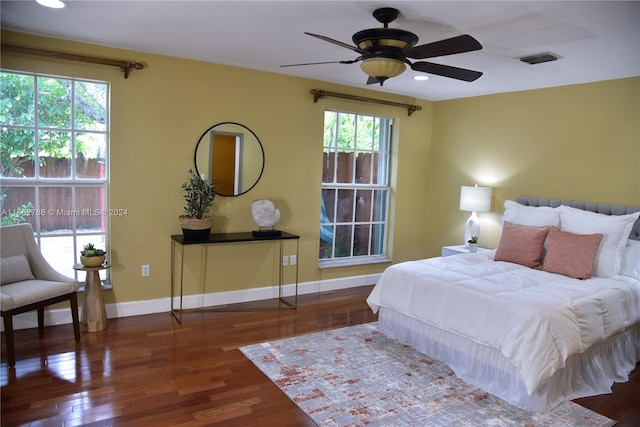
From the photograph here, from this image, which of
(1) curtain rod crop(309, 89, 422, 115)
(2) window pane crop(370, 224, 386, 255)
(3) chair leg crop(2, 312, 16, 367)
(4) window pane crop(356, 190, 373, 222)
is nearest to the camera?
(3) chair leg crop(2, 312, 16, 367)

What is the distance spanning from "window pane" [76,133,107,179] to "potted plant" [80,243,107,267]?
26.0 inches

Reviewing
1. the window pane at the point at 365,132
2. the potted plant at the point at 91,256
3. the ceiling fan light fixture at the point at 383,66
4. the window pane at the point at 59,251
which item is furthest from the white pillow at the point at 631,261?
the window pane at the point at 59,251

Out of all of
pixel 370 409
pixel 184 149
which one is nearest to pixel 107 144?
pixel 184 149

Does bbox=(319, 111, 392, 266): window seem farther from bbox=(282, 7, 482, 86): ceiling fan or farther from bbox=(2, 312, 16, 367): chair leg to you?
bbox=(2, 312, 16, 367): chair leg

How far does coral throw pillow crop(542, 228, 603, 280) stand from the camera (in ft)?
11.5

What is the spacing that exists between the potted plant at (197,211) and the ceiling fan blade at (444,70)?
2134 mm

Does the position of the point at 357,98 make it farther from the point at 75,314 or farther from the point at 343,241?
the point at 75,314

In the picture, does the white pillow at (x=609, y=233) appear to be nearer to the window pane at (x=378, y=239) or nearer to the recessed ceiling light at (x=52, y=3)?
the window pane at (x=378, y=239)

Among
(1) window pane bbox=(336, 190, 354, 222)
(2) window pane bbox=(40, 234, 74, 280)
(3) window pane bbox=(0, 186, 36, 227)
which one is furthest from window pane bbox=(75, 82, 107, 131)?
(1) window pane bbox=(336, 190, 354, 222)

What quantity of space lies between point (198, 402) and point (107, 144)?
2.43m

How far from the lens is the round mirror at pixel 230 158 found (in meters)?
4.28

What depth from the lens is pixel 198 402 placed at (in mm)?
2658

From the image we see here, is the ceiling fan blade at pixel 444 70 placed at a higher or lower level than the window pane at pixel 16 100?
higher

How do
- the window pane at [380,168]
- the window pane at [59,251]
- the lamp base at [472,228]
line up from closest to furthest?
the window pane at [59,251]
the lamp base at [472,228]
the window pane at [380,168]
